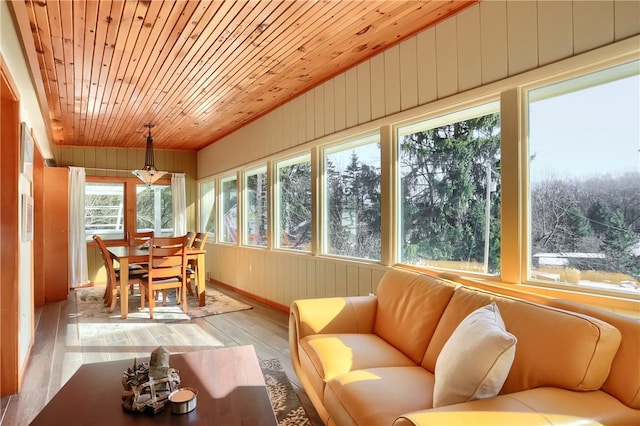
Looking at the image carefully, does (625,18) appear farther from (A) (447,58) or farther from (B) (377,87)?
(B) (377,87)

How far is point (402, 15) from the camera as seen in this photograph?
2498 millimetres

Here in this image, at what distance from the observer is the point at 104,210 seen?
6.85 meters

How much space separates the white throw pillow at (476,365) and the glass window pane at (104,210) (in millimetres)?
7086

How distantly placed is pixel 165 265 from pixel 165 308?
2.40ft

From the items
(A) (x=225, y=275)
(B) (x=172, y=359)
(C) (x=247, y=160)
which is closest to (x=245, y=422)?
(B) (x=172, y=359)

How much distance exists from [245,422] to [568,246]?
1901 mm

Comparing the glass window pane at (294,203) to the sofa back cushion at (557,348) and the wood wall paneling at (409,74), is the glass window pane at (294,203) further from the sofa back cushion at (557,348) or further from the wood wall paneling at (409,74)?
the sofa back cushion at (557,348)

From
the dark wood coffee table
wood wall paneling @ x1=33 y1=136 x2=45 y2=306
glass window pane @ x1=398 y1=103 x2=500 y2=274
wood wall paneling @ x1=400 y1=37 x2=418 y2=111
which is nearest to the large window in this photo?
glass window pane @ x1=398 y1=103 x2=500 y2=274

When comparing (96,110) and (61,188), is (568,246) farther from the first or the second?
(61,188)

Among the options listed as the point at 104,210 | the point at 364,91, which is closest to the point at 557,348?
the point at 364,91

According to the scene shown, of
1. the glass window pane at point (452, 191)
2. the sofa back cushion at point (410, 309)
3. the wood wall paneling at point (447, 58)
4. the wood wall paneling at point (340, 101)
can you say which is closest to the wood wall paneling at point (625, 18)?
the glass window pane at point (452, 191)

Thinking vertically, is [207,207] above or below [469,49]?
below

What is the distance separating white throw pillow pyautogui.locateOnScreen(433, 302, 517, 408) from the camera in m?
1.21

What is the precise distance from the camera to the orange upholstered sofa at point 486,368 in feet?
3.77
